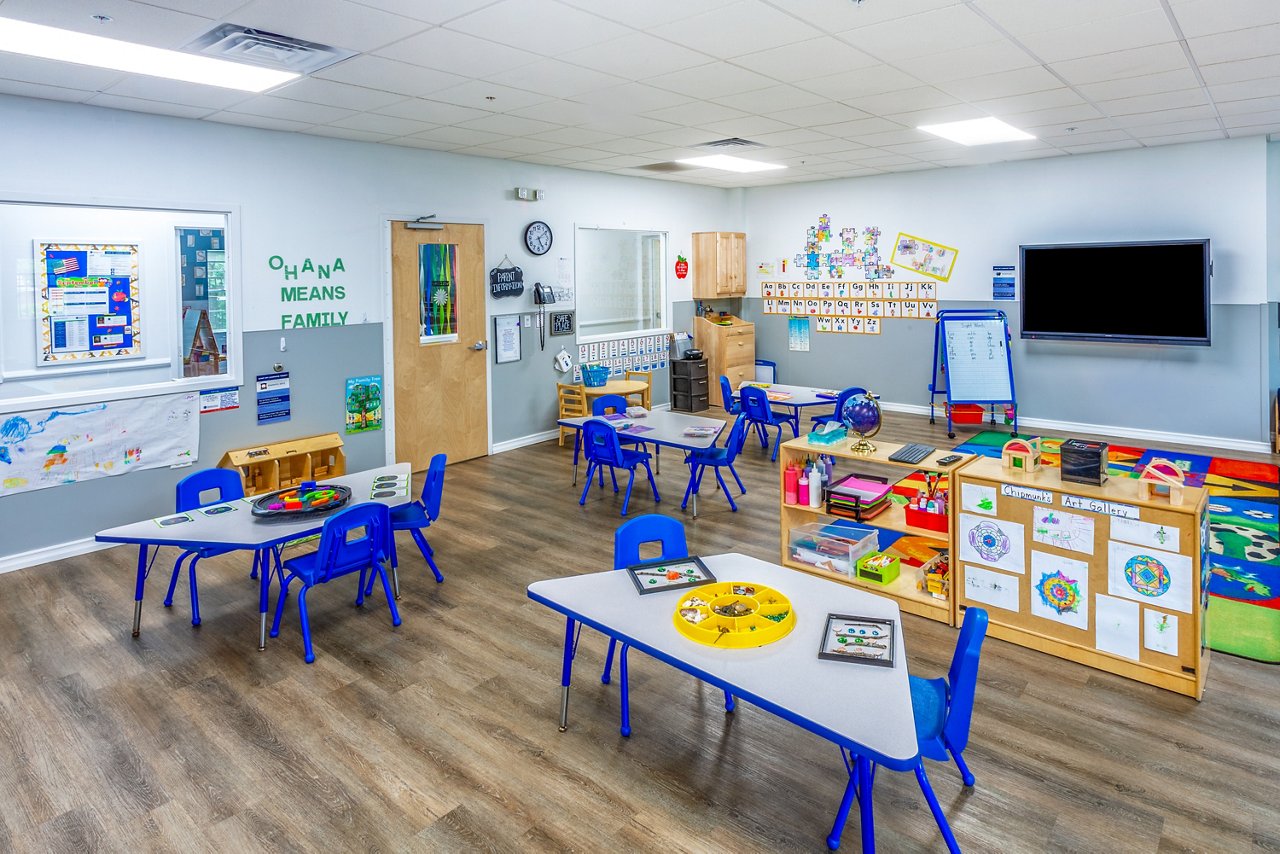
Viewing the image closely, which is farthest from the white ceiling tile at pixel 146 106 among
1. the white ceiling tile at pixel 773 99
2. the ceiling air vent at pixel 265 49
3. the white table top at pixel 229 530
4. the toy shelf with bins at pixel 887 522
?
the toy shelf with bins at pixel 887 522

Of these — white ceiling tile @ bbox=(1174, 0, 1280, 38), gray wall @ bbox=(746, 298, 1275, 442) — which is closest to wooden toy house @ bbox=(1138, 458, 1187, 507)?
white ceiling tile @ bbox=(1174, 0, 1280, 38)

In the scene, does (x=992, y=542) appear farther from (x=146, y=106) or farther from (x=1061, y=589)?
(x=146, y=106)

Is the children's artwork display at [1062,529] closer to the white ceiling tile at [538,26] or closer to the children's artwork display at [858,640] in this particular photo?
the children's artwork display at [858,640]

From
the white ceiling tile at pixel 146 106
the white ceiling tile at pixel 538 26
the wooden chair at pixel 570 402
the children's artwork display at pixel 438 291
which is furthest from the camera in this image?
the wooden chair at pixel 570 402

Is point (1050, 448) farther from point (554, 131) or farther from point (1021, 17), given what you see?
point (554, 131)

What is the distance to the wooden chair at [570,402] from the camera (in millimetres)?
8477

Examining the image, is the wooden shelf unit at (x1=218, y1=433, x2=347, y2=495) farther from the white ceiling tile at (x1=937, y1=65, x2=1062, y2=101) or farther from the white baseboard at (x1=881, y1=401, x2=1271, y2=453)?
the white baseboard at (x1=881, y1=401, x2=1271, y2=453)

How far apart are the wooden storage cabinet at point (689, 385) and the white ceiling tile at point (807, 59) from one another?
5444mm

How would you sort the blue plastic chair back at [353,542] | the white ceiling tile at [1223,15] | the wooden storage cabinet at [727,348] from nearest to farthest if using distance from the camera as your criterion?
the white ceiling tile at [1223,15] → the blue plastic chair back at [353,542] → the wooden storage cabinet at [727,348]

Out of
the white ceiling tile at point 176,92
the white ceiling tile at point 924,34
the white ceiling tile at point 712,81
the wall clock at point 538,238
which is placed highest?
the white ceiling tile at point 712,81

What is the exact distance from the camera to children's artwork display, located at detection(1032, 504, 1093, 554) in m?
3.54

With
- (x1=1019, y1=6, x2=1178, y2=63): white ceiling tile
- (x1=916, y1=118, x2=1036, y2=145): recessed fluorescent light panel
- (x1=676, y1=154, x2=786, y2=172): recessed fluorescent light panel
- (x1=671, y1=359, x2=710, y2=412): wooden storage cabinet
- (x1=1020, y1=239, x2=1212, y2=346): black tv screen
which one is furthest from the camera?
(x1=671, y1=359, x2=710, y2=412): wooden storage cabinet

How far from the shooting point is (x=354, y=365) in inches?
270

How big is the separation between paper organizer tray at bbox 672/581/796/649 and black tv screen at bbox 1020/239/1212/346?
685 centimetres
